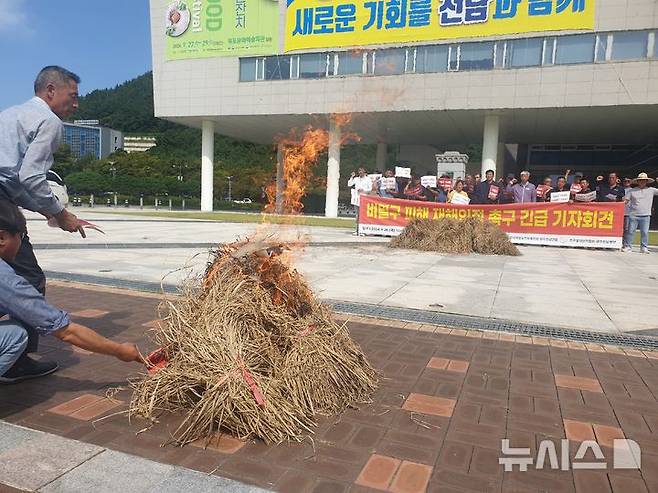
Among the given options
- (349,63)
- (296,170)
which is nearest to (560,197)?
(296,170)

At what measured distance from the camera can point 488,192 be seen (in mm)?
14398

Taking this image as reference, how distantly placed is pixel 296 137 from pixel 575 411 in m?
3.50

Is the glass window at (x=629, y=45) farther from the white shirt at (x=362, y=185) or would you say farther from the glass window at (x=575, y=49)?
the white shirt at (x=362, y=185)

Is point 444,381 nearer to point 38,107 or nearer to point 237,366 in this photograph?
point 237,366

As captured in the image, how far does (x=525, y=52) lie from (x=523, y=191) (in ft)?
39.5

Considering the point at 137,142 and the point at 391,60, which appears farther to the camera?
the point at 137,142

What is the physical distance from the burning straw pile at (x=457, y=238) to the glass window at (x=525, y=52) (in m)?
14.9

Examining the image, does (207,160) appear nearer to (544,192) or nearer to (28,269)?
(544,192)

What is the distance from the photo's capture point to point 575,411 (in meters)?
3.12

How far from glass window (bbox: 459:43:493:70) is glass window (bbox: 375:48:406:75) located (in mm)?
2966

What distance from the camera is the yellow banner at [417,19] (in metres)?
22.1

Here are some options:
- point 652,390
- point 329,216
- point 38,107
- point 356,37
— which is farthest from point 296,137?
point 329,216

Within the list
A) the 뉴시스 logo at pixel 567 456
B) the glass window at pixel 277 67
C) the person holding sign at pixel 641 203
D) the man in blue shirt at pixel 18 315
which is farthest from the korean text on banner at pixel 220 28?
the 뉴시스 logo at pixel 567 456

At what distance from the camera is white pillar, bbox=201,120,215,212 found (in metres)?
31.9
